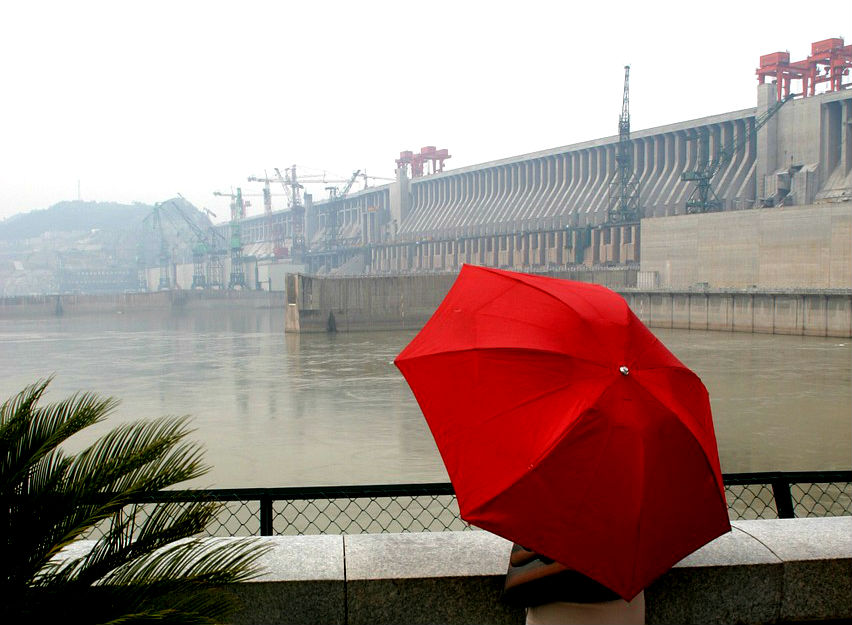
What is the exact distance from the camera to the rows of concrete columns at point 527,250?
69188mm

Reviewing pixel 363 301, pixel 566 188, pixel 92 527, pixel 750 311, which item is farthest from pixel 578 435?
pixel 566 188

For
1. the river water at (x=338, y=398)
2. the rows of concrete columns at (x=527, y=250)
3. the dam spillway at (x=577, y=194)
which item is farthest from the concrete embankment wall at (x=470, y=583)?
the rows of concrete columns at (x=527, y=250)

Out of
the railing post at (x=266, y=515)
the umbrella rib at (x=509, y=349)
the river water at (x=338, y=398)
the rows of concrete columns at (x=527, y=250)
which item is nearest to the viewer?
the umbrella rib at (x=509, y=349)

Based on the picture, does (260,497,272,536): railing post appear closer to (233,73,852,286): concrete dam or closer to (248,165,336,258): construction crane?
(233,73,852,286): concrete dam

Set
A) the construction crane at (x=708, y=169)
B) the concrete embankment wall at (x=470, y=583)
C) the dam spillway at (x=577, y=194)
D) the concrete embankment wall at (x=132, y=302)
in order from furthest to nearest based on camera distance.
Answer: the concrete embankment wall at (x=132, y=302) → the construction crane at (x=708, y=169) → the dam spillway at (x=577, y=194) → the concrete embankment wall at (x=470, y=583)

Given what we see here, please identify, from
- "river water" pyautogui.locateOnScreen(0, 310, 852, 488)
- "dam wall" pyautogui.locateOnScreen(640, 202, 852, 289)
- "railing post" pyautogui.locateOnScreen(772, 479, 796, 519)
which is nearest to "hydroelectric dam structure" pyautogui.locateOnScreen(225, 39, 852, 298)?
"dam wall" pyautogui.locateOnScreen(640, 202, 852, 289)

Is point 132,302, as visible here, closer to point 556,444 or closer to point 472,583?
point 472,583

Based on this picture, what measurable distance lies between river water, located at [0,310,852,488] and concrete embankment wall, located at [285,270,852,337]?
1567mm

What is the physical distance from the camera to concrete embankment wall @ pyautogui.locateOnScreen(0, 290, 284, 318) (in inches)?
3745

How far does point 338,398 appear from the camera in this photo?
23422 mm

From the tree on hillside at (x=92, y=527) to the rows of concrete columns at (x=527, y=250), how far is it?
66.9m

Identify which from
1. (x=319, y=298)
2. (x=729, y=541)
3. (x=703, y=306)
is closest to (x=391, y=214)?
(x=319, y=298)

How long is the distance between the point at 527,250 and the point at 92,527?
77.7 m

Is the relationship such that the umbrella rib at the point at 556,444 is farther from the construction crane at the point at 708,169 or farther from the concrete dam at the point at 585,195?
the construction crane at the point at 708,169
